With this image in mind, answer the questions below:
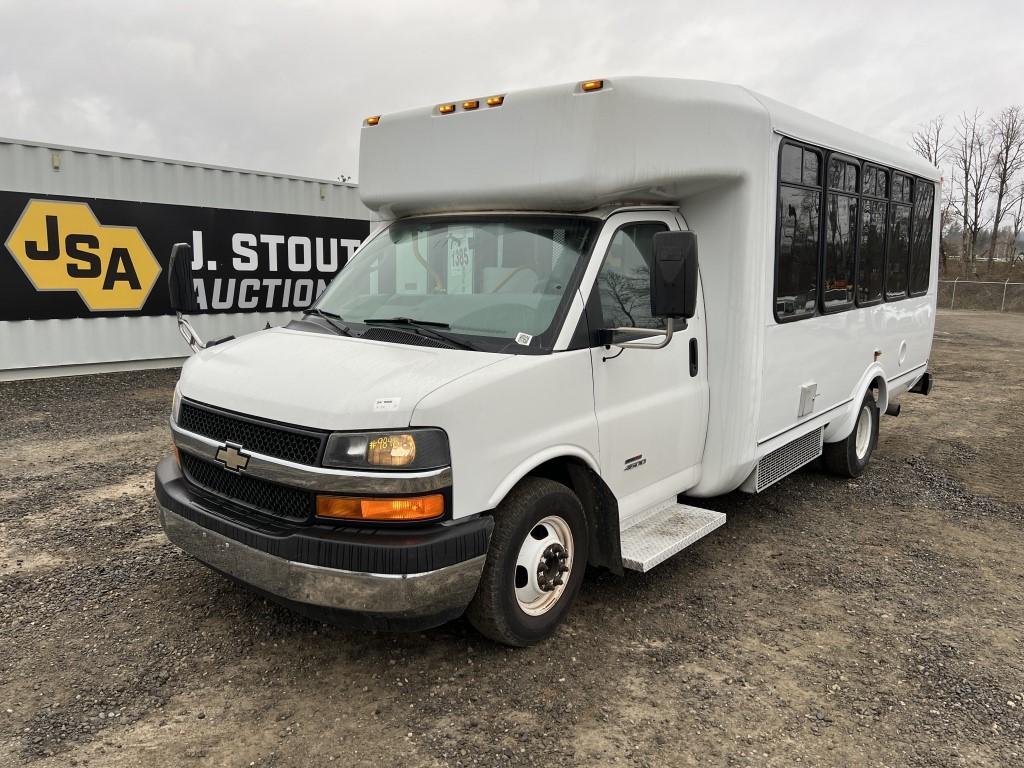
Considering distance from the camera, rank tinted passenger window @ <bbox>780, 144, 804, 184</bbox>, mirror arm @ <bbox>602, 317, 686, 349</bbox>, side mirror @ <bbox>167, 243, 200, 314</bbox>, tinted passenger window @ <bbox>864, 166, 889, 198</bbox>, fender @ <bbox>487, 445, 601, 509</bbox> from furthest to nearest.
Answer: tinted passenger window @ <bbox>864, 166, 889, 198</bbox>, tinted passenger window @ <bbox>780, 144, 804, 184</bbox>, side mirror @ <bbox>167, 243, 200, 314</bbox>, mirror arm @ <bbox>602, 317, 686, 349</bbox>, fender @ <bbox>487, 445, 601, 509</bbox>

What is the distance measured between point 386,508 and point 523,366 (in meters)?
0.89

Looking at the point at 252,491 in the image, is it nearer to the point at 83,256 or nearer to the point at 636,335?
the point at 636,335

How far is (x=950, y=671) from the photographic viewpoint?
12.2 feet

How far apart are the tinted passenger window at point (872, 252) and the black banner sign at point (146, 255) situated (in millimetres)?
8477

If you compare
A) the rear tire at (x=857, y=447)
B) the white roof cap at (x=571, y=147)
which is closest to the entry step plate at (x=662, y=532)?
the white roof cap at (x=571, y=147)

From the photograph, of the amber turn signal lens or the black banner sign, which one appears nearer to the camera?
the amber turn signal lens

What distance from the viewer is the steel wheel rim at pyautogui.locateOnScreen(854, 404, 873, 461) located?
687 centimetres

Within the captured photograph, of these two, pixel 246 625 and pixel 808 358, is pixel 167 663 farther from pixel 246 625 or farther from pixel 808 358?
pixel 808 358

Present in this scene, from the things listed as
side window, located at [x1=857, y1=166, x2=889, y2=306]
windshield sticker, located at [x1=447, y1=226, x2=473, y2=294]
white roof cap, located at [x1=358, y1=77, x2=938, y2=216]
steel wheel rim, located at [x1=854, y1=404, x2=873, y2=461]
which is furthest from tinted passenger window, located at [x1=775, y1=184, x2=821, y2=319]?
windshield sticker, located at [x1=447, y1=226, x2=473, y2=294]

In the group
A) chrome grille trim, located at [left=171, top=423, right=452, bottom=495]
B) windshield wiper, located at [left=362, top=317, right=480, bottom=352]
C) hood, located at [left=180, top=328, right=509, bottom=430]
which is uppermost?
windshield wiper, located at [left=362, top=317, right=480, bottom=352]

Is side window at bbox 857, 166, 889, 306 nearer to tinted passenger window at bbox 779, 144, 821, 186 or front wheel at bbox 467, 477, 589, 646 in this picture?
tinted passenger window at bbox 779, 144, 821, 186

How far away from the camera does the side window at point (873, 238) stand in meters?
6.20

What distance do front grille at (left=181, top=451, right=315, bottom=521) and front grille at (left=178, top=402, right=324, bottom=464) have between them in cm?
14

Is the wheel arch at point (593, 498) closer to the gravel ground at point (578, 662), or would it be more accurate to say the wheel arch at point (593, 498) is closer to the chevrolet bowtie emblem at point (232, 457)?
the gravel ground at point (578, 662)
